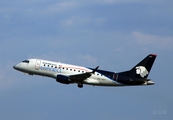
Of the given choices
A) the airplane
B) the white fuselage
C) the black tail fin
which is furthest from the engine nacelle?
the black tail fin

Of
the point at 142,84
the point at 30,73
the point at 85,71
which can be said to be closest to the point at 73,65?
the point at 85,71

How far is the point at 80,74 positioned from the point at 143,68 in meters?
13.9

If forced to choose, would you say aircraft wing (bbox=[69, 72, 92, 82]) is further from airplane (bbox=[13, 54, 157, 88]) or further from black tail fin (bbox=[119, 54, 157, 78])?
black tail fin (bbox=[119, 54, 157, 78])

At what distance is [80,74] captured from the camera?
2862 inches

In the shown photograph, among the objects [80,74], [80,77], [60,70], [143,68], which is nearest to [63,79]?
[60,70]

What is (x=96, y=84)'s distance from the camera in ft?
249

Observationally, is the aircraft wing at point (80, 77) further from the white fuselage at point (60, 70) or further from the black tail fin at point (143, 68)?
the black tail fin at point (143, 68)

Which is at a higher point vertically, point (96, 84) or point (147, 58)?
point (147, 58)

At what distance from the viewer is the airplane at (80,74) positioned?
74.0 metres

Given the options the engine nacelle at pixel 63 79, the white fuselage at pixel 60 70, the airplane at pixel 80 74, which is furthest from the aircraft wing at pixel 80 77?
the white fuselage at pixel 60 70

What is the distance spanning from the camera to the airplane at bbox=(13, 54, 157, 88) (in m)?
74.0

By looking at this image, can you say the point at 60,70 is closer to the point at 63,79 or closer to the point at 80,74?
the point at 63,79

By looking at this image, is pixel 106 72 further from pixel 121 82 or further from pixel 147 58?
pixel 147 58

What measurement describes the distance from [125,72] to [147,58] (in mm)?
5949
